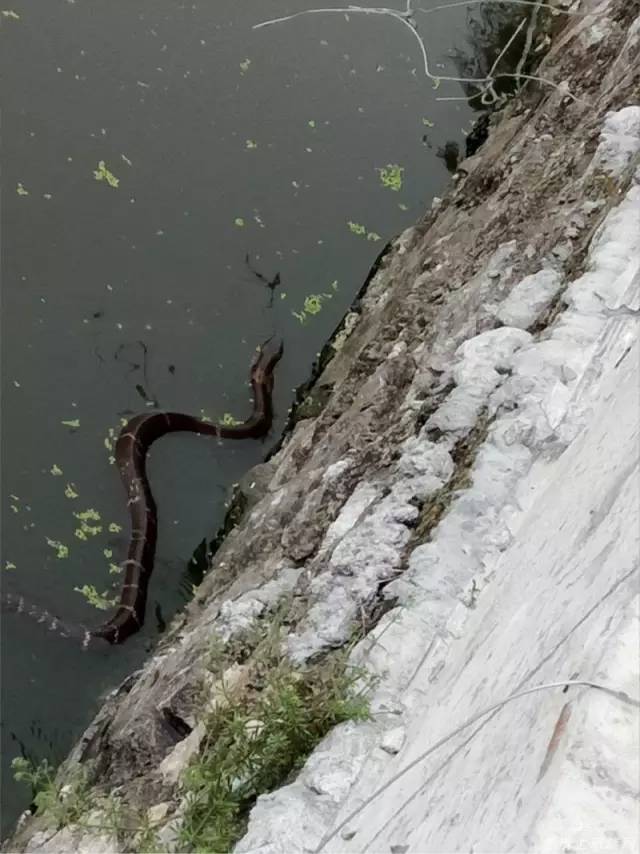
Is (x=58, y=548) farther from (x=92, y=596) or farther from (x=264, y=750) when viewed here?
(x=264, y=750)

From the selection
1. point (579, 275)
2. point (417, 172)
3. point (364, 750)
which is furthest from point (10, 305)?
point (364, 750)

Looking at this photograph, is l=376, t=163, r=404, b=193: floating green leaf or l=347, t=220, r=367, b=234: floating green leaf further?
l=376, t=163, r=404, b=193: floating green leaf

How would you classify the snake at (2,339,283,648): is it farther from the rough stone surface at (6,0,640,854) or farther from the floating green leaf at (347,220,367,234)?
the floating green leaf at (347,220,367,234)

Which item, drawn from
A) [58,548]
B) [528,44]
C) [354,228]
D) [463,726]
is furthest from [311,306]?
[463,726]

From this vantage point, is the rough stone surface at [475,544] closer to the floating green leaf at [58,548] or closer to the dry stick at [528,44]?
the dry stick at [528,44]

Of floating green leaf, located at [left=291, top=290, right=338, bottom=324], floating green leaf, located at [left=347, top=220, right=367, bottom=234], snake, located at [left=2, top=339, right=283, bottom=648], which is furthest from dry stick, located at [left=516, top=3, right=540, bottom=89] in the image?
snake, located at [left=2, top=339, right=283, bottom=648]

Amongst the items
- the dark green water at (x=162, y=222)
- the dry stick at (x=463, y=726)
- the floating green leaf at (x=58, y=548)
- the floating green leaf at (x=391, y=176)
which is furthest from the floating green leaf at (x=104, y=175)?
the dry stick at (x=463, y=726)

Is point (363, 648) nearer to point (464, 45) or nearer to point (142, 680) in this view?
point (142, 680)
